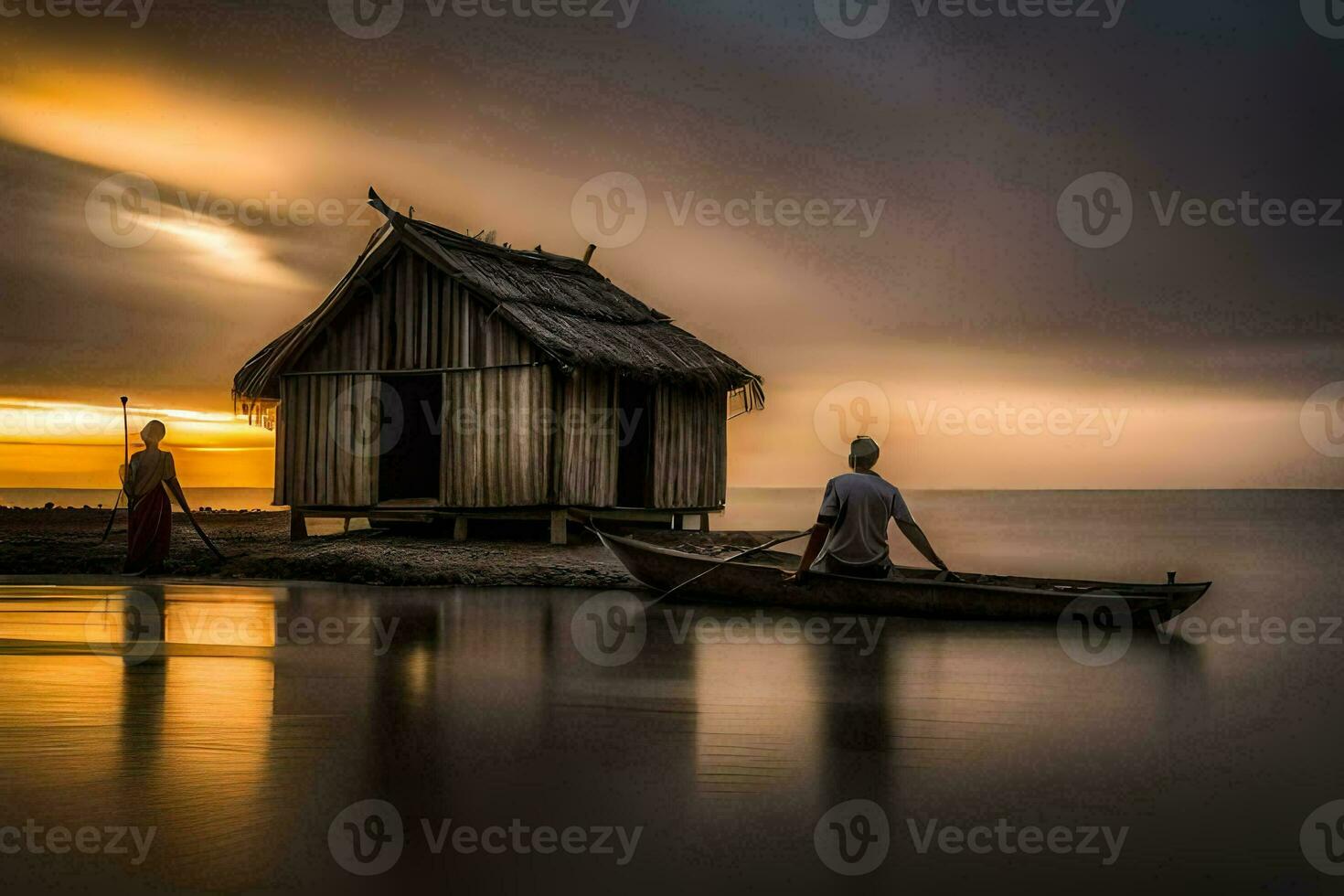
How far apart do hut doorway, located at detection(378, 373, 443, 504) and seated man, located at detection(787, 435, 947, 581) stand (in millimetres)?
8162

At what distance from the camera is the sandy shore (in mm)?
13516

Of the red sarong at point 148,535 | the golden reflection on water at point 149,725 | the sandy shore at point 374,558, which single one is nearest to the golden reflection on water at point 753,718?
the golden reflection on water at point 149,725

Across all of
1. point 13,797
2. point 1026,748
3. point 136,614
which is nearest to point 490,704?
point 13,797

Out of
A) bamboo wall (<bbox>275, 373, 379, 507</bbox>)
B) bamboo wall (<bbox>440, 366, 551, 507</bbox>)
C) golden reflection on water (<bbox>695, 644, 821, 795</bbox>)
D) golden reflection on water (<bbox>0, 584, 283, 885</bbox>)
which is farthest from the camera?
bamboo wall (<bbox>275, 373, 379, 507</bbox>)

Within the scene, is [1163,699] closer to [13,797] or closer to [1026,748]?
[1026,748]

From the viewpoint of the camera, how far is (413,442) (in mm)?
19422

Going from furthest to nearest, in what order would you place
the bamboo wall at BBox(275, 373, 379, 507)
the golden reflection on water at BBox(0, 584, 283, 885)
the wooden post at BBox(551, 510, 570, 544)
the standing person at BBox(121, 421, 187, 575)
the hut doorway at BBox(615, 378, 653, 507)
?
the hut doorway at BBox(615, 378, 653, 507) → the bamboo wall at BBox(275, 373, 379, 507) → the wooden post at BBox(551, 510, 570, 544) → the standing person at BBox(121, 421, 187, 575) → the golden reflection on water at BBox(0, 584, 283, 885)

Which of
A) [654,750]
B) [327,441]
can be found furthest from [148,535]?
[654,750]

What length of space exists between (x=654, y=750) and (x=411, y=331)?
12.2 metres

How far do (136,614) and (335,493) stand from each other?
21.5 feet

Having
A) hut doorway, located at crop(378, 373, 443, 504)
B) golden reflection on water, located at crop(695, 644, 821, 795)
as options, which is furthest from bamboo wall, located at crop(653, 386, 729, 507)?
golden reflection on water, located at crop(695, 644, 821, 795)

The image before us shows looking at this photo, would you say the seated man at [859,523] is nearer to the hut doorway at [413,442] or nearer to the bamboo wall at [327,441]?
the hut doorway at [413,442]

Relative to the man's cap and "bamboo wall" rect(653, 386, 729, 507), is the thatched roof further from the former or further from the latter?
the man's cap

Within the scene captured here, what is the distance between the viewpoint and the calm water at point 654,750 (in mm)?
3959
